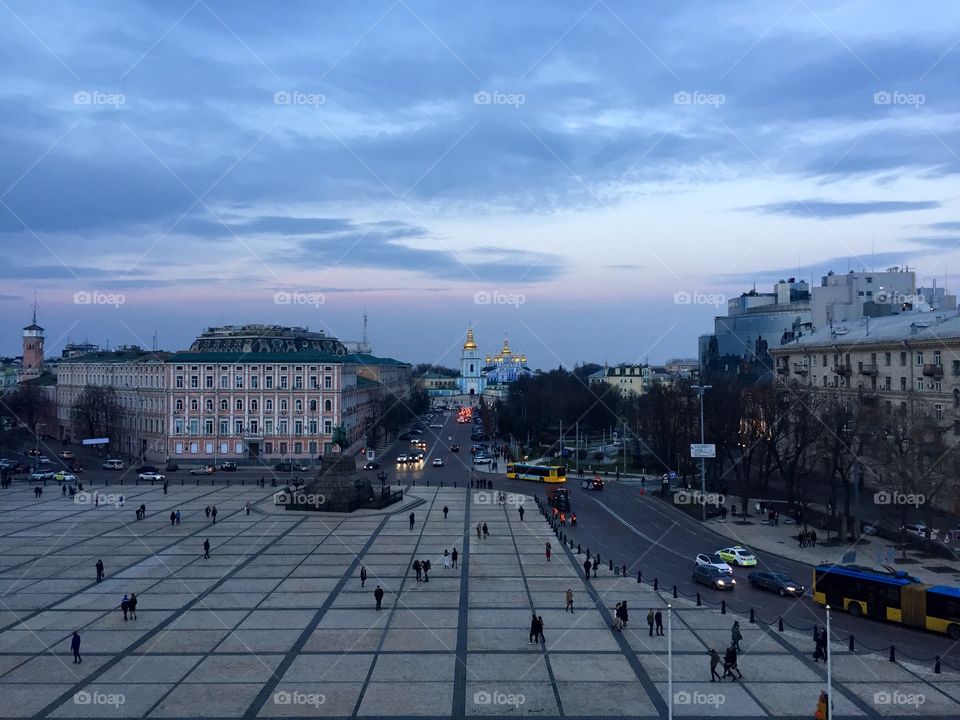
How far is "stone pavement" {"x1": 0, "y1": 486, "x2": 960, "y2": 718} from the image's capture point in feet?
60.2

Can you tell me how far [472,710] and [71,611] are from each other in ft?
51.9

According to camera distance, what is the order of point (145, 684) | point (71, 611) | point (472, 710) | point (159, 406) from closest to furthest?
1. point (472, 710)
2. point (145, 684)
3. point (71, 611)
4. point (159, 406)

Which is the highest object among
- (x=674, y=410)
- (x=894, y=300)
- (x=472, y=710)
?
(x=894, y=300)

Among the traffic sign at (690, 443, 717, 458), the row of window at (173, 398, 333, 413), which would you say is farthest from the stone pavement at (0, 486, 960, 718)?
the row of window at (173, 398, 333, 413)

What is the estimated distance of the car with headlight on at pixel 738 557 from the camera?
3325 cm

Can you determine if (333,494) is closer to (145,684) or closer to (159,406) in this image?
(145,684)

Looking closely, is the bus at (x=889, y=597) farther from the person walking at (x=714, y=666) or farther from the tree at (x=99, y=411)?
the tree at (x=99, y=411)

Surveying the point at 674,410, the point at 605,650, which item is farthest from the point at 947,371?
the point at 605,650

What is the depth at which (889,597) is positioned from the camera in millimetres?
25156

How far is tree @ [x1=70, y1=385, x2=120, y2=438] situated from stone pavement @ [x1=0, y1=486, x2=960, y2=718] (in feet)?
168

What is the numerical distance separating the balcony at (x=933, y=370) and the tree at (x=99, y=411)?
77304 mm

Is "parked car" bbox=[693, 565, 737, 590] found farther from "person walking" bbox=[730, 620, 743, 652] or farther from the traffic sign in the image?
the traffic sign

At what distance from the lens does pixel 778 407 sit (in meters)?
48.3

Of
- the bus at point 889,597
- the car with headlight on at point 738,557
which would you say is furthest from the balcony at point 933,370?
the bus at point 889,597
